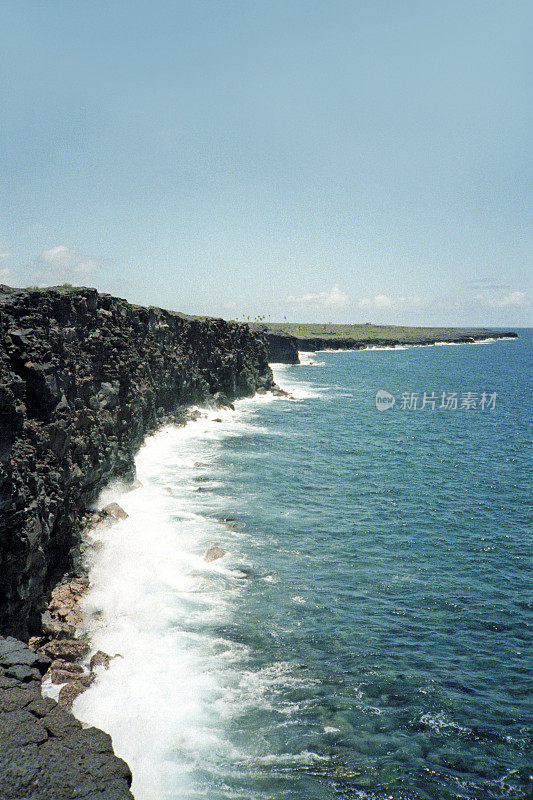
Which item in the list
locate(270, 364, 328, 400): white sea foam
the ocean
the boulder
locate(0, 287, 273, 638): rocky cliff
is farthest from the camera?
locate(270, 364, 328, 400): white sea foam

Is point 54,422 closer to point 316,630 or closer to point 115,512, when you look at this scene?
point 115,512

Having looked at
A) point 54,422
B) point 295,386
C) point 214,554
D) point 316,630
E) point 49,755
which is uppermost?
point 54,422

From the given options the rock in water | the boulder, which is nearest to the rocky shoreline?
the boulder

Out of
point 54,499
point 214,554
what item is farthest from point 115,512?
point 54,499

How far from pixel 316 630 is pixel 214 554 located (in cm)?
808

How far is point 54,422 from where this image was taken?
81.8 feet

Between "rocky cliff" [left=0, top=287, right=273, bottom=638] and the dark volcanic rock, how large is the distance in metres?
8.02

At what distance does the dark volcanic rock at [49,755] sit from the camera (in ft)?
33.9

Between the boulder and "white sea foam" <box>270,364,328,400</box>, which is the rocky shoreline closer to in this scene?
the boulder

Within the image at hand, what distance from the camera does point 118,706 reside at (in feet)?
56.5

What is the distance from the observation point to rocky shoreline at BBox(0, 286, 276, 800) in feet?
36.7

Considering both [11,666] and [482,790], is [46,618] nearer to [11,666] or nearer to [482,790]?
[11,666]

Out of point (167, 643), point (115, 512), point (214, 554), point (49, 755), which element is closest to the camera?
point (49, 755)

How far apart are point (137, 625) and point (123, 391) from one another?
2208 cm
